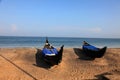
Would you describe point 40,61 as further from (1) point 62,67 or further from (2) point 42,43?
(2) point 42,43

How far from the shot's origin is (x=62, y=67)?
21734 millimetres

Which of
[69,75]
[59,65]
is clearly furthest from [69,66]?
[69,75]

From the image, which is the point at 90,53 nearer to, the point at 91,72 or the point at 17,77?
the point at 91,72

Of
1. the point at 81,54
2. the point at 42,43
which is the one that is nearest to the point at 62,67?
the point at 81,54

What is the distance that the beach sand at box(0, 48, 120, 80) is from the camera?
19.2 m

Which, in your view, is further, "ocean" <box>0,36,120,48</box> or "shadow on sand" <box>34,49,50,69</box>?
"ocean" <box>0,36,120,48</box>

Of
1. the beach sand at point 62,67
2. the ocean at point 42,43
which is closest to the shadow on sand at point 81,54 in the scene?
the beach sand at point 62,67

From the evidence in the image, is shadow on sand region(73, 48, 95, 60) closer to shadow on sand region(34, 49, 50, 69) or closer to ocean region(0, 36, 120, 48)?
shadow on sand region(34, 49, 50, 69)

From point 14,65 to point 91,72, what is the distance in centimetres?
637

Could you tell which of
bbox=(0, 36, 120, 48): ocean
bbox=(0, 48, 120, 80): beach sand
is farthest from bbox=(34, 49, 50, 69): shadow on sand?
bbox=(0, 36, 120, 48): ocean

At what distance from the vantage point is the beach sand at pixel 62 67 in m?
19.2

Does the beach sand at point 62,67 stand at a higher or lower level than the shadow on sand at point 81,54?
lower

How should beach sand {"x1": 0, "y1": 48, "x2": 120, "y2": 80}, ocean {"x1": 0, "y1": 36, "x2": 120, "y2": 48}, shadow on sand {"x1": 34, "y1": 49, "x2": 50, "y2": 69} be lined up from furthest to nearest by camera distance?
1. ocean {"x1": 0, "y1": 36, "x2": 120, "y2": 48}
2. shadow on sand {"x1": 34, "y1": 49, "x2": 50, "y2": 69}
3. beach sand {"x1": 0, "y1": 48, "x2": 120, "y2": 80}

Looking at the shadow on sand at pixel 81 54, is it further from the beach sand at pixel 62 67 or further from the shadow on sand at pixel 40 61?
the shadow on sand at pixel 40 61
